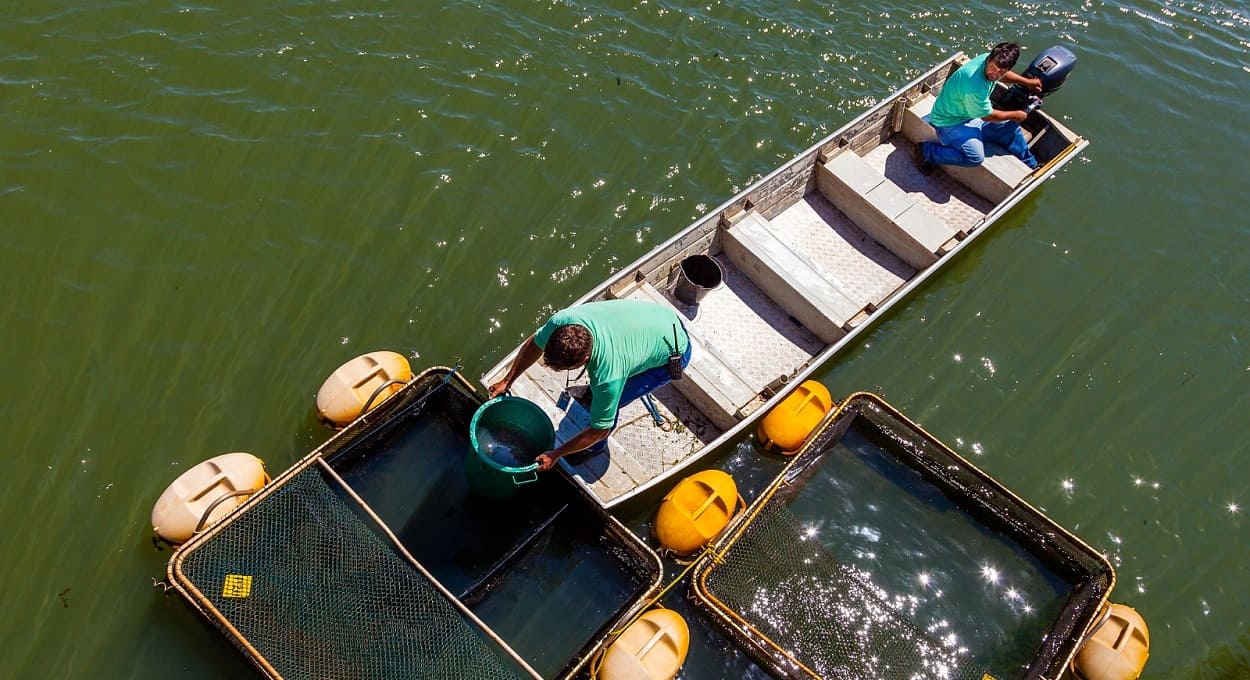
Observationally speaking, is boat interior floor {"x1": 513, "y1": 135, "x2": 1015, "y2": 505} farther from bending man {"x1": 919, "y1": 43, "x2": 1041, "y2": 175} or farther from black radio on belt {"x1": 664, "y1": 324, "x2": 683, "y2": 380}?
black radio on belt {"x1": 664, "y1": 324, "x2": 683, "y2": 380}

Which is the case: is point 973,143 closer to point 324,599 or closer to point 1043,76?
point 1043,76

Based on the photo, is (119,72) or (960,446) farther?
(119,72)

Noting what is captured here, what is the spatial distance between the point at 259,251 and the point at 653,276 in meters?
6.39

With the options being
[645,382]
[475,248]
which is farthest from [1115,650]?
[475,248]

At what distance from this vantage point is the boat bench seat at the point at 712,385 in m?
10.5

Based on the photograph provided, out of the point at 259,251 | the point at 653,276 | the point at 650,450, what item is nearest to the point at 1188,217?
the point at 653,276

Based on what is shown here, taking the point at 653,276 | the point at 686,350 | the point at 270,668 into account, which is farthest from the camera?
the point at 653,276

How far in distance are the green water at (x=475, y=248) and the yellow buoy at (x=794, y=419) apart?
4.65 feet

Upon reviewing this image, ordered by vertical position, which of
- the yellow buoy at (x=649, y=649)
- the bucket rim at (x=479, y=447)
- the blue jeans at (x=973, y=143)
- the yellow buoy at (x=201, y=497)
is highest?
the blue jeans at (x=973, y=143)

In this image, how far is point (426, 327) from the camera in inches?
468

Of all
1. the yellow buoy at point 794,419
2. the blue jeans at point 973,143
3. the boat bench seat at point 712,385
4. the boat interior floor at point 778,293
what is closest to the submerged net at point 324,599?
the boat interior floor at point 778,293

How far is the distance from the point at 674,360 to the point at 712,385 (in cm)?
156

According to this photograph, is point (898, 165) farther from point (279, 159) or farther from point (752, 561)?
point (279, 159)

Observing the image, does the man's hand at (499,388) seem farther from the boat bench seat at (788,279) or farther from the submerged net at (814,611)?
the boat bench seat at (788,279)
